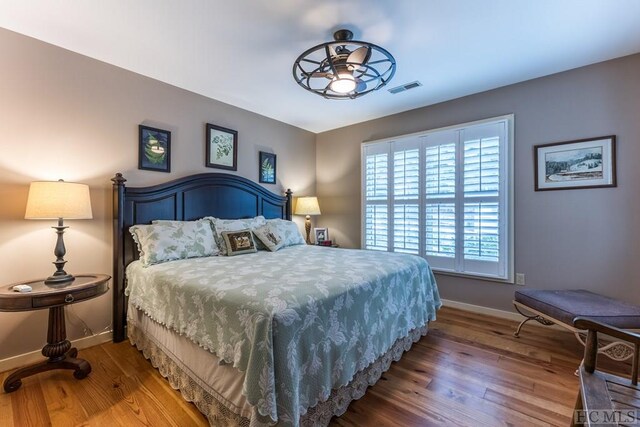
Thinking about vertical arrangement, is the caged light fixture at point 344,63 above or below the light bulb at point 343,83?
above

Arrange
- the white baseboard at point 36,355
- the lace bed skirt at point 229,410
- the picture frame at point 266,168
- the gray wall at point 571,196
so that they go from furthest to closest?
the picture frame at point 266,168
the gray wall at point 571,196
the white baseboard at point 36,355
the lace bed skirt at point 229,410

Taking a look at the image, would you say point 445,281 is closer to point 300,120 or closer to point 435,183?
point 435,183

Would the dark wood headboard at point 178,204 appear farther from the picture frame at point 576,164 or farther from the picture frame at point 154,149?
the picture frame at point 576,164

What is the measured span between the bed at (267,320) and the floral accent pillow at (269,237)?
23 cm

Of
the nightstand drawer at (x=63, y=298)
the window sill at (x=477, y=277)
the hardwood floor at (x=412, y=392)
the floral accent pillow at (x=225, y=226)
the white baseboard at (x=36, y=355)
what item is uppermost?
the floral accent pillow at (x=225, y=226)

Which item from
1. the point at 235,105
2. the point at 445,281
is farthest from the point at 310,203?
the point at 445,281

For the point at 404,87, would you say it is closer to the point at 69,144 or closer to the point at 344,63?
the point at 344,63

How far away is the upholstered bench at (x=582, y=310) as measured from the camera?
2018 millimetres

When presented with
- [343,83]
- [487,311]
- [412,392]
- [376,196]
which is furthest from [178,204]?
[487,311]

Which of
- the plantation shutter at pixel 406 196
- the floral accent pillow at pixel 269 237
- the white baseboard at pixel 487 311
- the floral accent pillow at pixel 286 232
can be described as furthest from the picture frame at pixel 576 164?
the floral accent pillow at pixel 269 237

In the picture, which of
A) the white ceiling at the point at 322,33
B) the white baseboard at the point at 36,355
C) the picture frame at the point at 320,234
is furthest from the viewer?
the picture frame at the point at 320,234

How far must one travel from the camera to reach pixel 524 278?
306cm

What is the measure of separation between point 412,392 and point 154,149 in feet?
10.3

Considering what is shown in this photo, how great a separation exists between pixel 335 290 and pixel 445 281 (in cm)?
248
